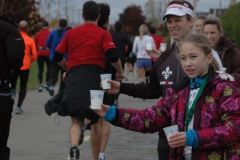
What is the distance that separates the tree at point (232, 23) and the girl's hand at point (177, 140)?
1538cm

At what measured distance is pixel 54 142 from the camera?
11062 millimetres

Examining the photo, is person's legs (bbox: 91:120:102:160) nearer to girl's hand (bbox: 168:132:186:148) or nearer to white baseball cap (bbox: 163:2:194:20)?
white baseball cap (bbox: 163:2:194:20)

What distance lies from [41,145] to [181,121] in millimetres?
6393

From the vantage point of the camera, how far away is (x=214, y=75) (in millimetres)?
4598

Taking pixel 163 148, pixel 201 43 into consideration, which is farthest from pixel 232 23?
pixel 201 43

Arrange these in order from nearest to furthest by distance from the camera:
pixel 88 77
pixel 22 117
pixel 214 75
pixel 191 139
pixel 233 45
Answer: pixel 191 139, pixel 214 75, pixel 233 45, pixel 88 77, pixel 22 117

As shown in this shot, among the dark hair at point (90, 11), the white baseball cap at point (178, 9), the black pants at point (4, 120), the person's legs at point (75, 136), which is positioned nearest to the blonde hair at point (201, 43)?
the white baseball cap at point (178, 9)

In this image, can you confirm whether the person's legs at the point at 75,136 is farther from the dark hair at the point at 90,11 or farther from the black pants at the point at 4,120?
the black pants at the point at 4,120

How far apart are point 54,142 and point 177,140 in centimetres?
704

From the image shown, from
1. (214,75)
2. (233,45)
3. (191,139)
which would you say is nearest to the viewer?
(191,139)

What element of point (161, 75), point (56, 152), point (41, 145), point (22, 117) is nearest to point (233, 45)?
point (161, 75)

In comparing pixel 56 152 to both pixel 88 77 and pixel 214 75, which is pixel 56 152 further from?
pixel 214 75

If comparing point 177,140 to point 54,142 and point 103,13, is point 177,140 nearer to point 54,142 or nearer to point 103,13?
point 103,13

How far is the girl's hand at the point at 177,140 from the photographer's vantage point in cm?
414
